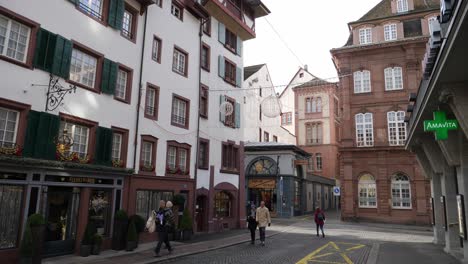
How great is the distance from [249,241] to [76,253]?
8.63 meters

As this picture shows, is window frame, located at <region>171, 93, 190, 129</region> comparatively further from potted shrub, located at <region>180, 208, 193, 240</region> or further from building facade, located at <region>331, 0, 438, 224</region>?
building facade, located at <region>331, 0, 438, 224</region>

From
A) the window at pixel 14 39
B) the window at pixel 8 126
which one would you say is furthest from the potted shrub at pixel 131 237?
the window at pixel 14 39

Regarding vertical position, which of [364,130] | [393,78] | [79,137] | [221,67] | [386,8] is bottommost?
[79,137]

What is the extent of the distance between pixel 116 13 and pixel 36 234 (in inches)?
388

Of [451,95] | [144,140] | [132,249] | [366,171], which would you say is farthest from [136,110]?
[366,171]

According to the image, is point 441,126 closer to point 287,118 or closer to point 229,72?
point 229,72

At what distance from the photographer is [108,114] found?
53.0ft

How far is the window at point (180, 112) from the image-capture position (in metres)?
20.8

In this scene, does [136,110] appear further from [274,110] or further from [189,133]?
[274,110]

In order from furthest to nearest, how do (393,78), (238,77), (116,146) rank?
(393,78)
(238,77)
(116,146)

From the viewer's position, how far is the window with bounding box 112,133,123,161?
16594 mm

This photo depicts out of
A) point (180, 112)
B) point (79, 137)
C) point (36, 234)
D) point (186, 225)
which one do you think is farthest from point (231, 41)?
point (36, 234)

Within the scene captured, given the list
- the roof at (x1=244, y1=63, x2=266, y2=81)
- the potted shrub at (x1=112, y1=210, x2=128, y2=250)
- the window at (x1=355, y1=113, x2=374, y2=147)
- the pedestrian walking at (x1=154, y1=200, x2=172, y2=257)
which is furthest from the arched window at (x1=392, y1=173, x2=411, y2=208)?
the potted shrub at (x1=112, y1=210, x2=128, y2=250)

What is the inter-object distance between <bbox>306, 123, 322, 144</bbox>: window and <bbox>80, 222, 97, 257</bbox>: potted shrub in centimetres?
4632
